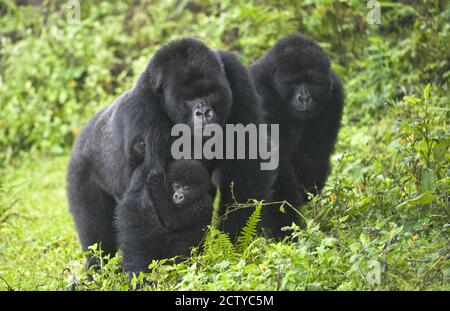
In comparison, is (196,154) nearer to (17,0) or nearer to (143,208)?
(143,208)

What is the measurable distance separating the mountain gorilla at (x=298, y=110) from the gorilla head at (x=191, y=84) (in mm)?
1242

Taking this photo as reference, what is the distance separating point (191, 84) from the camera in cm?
516

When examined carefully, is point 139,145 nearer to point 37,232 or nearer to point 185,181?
point 185,181

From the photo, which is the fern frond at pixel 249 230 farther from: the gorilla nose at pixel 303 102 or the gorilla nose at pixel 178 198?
the gorilla nose at pixel 303 102

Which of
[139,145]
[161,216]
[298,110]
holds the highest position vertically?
[139,145]

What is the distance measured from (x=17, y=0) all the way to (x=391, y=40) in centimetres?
717

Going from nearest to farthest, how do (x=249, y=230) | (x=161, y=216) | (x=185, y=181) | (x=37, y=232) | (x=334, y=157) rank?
(x=249, y=230) < (x=161, y=216) < (x=185, y=181) < (x=334, y=157) < (x=37, y=232)

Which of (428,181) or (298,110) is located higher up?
(298,110)

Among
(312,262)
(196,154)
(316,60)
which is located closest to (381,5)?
(316,60)

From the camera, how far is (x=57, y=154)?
11.5 m

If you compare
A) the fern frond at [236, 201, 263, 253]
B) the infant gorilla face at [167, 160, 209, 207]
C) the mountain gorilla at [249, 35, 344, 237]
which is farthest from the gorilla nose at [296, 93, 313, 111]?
the fern frond at [236, 201, 263, 253]

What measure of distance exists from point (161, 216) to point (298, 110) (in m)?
1.87

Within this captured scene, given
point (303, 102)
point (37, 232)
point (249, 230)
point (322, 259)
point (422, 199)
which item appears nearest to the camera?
point (322, 259)

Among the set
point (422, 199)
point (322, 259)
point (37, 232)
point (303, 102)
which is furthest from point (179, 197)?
point (37, 232)
